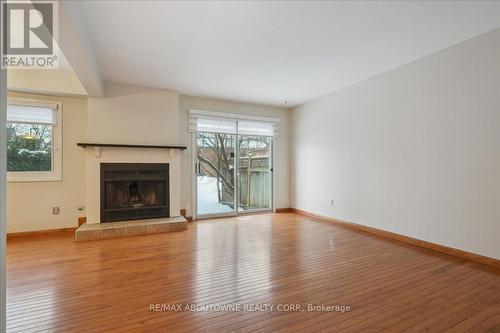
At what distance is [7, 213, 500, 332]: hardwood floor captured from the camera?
1763 millimetres

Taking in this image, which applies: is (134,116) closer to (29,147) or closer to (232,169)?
(29,147)

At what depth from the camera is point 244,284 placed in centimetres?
232

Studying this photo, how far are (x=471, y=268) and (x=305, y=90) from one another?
11.8 ft

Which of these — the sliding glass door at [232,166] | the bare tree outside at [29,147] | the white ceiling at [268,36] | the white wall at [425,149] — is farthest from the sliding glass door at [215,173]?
the bare tree outside at [29,147]

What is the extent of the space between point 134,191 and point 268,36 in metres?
3.55

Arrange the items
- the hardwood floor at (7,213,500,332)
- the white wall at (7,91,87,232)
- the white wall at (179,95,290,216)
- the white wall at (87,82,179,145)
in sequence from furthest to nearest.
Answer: the white wall at (179,95,290,216) → the white wall at (87,82,179,145) → the white wall at (7,91,87,232) → the hardwood floor at (7,213,500,332)

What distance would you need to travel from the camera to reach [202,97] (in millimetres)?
5180

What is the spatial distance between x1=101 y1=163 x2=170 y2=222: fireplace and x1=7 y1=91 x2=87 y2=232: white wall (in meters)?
0.50

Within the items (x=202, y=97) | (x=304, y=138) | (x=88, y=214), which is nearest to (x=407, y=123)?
(x=304, y=138)

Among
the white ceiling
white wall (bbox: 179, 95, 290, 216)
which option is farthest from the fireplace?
the white ceiling

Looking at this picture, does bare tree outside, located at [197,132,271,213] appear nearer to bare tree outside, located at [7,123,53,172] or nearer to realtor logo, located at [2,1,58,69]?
bare tree outside, located at [7,123,53,172]

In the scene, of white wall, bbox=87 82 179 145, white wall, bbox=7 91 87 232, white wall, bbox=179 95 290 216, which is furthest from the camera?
white wall, bbox=179 95 290 216

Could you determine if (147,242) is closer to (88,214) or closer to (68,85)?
(88,214)

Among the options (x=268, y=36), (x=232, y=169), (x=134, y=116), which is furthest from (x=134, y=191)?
(x=268, y=36)
